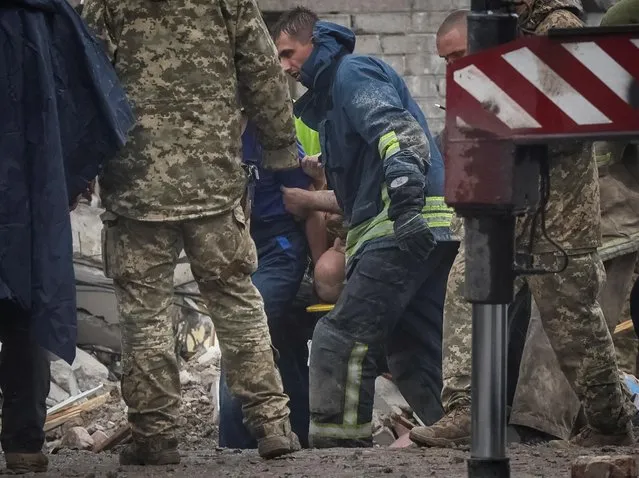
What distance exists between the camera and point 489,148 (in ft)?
13.9

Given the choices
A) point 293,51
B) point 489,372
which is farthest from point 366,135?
point 489,372

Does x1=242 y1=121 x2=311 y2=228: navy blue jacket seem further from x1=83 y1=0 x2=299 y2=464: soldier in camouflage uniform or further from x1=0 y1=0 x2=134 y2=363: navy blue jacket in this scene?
x1=0 y1=0 x2=134 y2=363: navy blue jacket

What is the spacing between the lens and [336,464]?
6.09 metres

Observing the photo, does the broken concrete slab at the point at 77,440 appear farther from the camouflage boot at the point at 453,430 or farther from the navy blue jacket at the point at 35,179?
the navy blue jacket at the point at 35,179

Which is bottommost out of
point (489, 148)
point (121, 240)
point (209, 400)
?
point (209, 400)

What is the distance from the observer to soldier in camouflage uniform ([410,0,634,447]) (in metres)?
6.10

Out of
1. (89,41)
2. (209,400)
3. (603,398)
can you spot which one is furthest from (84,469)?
(209,400)

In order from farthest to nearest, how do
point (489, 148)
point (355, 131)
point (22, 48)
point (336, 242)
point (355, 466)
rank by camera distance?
1. point (336, 242)
2. point (355, 131)
3. point (355, 466)
4. point (22, 48)
5. point (489, 148)

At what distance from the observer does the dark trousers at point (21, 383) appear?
18.5 feet

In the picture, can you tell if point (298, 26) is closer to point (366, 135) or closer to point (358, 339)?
point (366, 135)

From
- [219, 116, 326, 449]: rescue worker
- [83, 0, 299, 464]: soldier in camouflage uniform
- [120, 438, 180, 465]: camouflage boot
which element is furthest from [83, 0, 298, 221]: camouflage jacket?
[219, 116, 326, 449]: rescue worker

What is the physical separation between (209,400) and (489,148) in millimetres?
5960

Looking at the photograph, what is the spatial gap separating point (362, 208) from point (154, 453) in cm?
A: 166

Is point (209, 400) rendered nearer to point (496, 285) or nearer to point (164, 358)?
point (164, 358)
